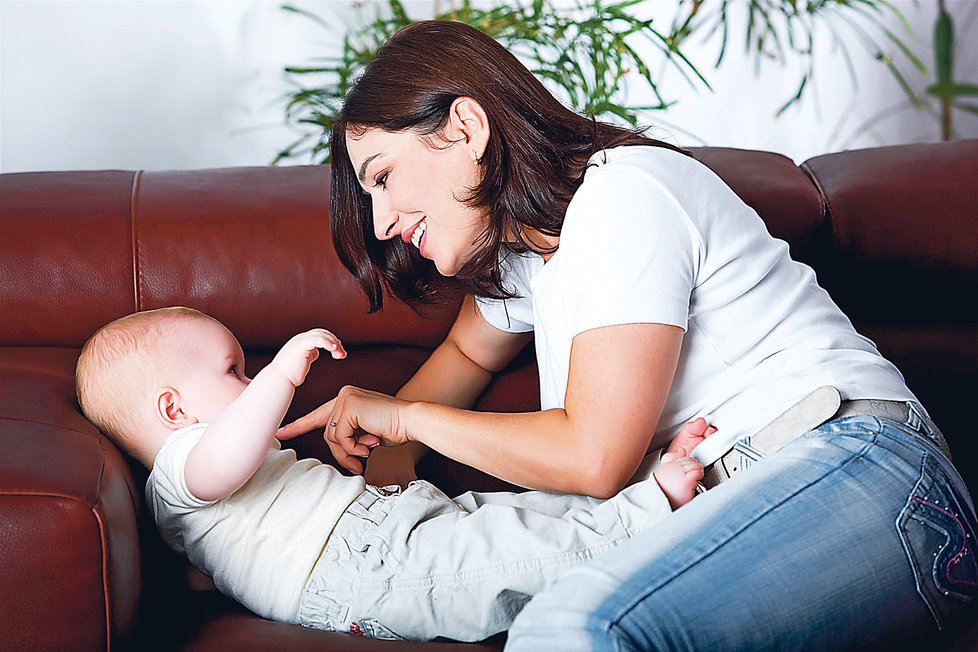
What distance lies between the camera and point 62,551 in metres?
1.06

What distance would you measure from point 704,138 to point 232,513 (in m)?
1.98

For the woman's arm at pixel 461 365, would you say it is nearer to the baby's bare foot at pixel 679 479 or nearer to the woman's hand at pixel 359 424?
the woman's hand at pixel 359 424

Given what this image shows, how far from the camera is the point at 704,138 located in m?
2.89

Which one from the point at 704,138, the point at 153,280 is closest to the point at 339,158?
the point at 153,280

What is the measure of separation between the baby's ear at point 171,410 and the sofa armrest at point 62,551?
0.15 metres

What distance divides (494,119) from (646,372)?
15.2 inches

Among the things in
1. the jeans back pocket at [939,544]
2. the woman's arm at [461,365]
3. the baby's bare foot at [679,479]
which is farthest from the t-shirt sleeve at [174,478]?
the jeans back pocket at [939,544]

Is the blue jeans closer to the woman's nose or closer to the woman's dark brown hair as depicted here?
the woman's dark brown hair

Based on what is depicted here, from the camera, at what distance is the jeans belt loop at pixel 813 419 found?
1.23m

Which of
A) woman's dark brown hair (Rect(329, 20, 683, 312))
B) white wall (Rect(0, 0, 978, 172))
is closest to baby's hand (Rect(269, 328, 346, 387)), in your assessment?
woman's dark brown hair (Rect(329, 20, 683, 312))

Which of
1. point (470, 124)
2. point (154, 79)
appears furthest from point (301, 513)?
point (154, 79)

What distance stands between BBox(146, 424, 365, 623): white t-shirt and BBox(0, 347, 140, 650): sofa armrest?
0.11 meters

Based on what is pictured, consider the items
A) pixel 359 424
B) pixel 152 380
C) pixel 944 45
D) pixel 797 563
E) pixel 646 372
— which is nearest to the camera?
pixel 797 563

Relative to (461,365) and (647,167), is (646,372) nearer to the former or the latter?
(647,167)
